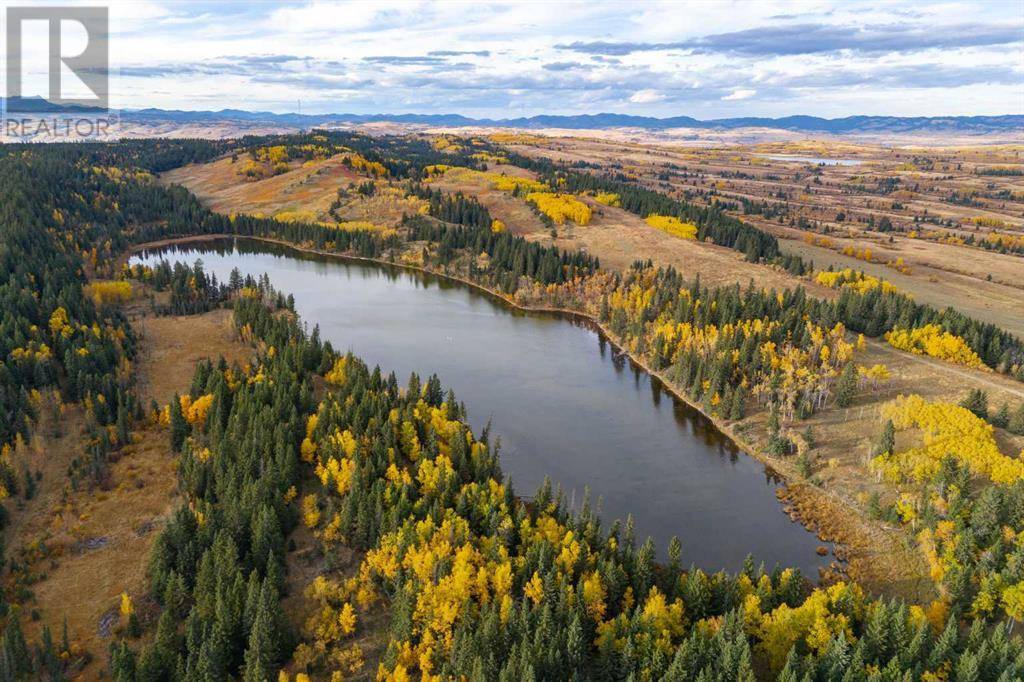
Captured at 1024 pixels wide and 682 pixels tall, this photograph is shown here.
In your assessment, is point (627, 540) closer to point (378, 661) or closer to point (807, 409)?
point (378, 661)

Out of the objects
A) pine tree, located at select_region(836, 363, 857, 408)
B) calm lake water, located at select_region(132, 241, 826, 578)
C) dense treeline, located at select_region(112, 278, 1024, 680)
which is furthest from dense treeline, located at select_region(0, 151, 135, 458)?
pine tree, located at select_region(836, 363, 857, 408)

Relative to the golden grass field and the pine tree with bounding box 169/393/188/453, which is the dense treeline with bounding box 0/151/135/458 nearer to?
the pine tree with bounding box 169/393/188/453

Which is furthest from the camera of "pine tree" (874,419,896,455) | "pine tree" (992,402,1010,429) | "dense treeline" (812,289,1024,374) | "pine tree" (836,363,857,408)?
"dense treeline" (812,289,1024,374)

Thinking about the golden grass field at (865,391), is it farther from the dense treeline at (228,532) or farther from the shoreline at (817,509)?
the dense treeline at (228,532)

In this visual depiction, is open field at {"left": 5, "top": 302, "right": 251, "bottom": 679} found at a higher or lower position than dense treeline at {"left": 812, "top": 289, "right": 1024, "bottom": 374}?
lower

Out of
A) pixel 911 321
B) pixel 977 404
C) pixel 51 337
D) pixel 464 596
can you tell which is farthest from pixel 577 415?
pixel 51 337

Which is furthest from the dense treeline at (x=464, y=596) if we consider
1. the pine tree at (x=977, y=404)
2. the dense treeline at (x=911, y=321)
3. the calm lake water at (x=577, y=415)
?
the dense treeline at (x=911, y=321)

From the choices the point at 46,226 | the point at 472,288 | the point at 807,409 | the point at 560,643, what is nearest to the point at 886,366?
the point at 807,409

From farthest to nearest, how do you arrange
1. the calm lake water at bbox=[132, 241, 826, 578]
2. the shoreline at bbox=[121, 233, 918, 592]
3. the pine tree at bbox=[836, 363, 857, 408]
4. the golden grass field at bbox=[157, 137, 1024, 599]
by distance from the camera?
the pine tree at bbox=[836, 363, 857, 408] → the calm lake water at bbox=[132, 241, 826, 578] → the golden grass field at bbox=[157, 137, 1024, 599] → the shoreline at bbox=[121, 233, 918, 592]
